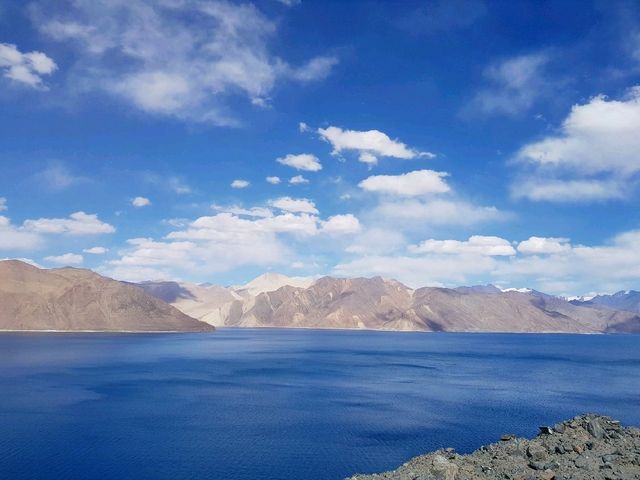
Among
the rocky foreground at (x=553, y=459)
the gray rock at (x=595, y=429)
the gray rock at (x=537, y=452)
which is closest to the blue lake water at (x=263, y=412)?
the rocky foreground at (x=553, y=459)

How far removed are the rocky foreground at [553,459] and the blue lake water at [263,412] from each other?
29.1 feet

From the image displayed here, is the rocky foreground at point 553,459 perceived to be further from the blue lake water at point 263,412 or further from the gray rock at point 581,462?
the blue lake water at point 263,412

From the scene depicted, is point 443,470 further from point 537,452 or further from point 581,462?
point 581,462

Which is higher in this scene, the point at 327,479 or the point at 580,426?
the point at 580,426

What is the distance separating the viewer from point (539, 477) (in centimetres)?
3512

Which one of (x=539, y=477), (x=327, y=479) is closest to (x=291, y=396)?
(x=327, y=479)

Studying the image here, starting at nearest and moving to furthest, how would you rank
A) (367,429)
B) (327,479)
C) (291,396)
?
(327,479), (367,429), (291,396)

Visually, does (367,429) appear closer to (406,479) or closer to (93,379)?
(406,479)

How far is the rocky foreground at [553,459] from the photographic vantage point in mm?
36344

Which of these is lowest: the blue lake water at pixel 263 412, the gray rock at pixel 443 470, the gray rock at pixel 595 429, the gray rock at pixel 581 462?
the blue lake water at pixel 263 412

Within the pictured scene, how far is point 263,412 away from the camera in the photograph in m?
72.8

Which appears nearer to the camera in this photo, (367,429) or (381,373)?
(367,429)

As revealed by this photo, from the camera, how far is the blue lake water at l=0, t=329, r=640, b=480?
49.8 meters

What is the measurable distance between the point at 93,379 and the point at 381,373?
6175 cm
